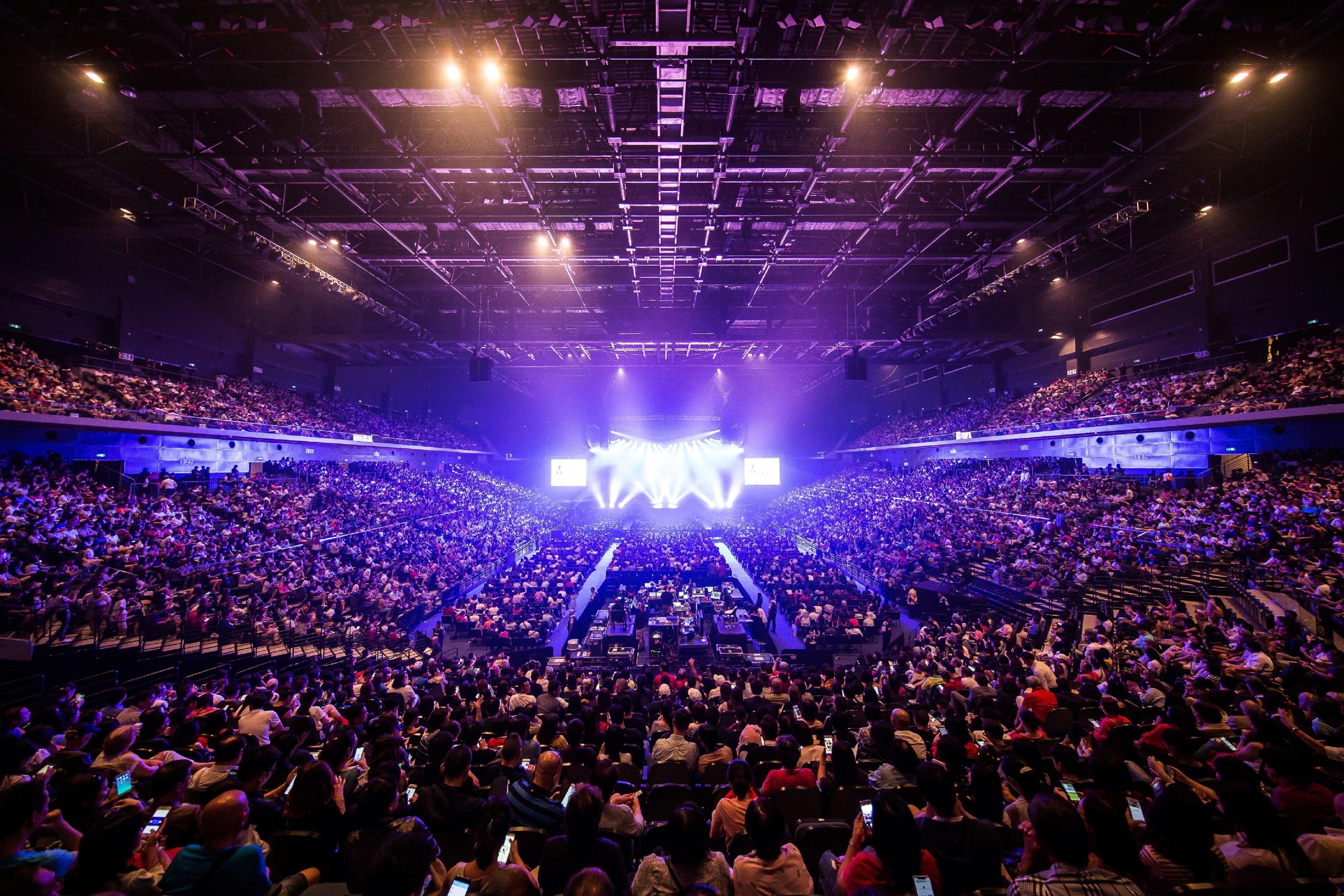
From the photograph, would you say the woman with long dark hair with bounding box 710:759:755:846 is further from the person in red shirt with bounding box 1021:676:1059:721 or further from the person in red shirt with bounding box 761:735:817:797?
the person in red shirt with bounding box 1021:676:1059:721

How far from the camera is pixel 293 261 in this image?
1350 centimetres

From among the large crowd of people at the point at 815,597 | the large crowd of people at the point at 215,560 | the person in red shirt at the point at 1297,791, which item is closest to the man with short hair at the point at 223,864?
the person in red shirt at the point at 1297,791

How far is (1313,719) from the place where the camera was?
15.0 feet

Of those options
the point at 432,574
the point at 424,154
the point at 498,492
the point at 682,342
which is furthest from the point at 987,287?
the point at 498,492

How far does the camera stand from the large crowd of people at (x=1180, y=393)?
11781mm

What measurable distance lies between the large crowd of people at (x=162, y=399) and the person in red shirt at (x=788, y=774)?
57.9 ft

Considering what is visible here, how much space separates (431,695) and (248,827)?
4361 millimetres

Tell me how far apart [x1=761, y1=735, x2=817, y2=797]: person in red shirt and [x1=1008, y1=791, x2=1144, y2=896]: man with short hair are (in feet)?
5.49

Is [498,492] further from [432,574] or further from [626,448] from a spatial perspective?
[432,574]

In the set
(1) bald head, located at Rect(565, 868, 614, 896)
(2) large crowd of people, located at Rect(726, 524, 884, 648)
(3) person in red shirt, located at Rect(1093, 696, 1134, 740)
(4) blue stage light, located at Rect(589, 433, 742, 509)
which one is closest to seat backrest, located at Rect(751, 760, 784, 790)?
(1) bald head, located at Rect(565, 868, 614, 896)

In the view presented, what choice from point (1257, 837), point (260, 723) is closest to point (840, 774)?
point (1257, 837)

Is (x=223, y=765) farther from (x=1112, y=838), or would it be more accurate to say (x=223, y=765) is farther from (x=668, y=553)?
(x=668, y=553)

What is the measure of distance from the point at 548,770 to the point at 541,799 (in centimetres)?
16

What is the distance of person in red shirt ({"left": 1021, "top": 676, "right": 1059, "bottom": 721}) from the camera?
17.3 feet
